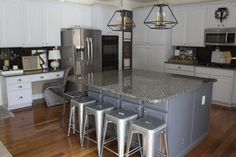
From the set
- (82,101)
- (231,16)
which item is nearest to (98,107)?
(82,101)

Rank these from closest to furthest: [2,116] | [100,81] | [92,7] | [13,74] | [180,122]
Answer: [180,122] < [100,81] < [2,116] < [13,74] < [92,7]

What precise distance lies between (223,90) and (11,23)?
493 cm

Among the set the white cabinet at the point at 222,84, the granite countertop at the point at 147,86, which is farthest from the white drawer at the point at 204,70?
the granite countertop at the point at 147,86

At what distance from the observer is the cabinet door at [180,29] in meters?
5.65

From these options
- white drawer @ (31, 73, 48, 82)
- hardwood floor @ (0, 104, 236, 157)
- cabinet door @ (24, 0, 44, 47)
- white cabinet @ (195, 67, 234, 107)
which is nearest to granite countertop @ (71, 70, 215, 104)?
hardwood floor @ (0, 104, 236, 157)

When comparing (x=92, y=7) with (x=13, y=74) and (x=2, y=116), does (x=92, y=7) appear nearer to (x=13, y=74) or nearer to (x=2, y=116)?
(x=13, y=74)

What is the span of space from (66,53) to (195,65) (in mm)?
3225

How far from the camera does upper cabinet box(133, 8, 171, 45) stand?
19.7 feet

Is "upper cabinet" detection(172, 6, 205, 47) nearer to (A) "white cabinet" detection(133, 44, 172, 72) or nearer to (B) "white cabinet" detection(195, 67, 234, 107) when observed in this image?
(A) "white cabinet" detection(133, 44, 172, 72)

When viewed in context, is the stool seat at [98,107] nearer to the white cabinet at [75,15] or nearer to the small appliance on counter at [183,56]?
the white cabinet at [75,15]

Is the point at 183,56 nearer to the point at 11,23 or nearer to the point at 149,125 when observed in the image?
the point at 149,125

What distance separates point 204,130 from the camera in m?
3.41

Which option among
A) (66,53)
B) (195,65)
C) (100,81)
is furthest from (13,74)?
(195,65)

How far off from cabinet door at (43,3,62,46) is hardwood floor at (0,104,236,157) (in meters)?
1.75
